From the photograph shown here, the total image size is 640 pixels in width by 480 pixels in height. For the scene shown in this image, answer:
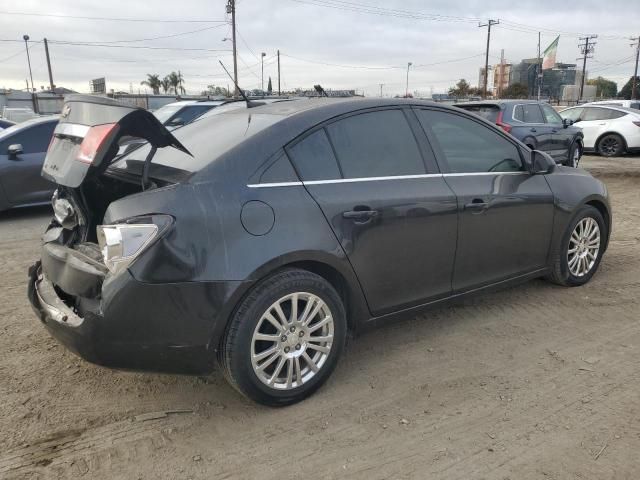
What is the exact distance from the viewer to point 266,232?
2.67 metres

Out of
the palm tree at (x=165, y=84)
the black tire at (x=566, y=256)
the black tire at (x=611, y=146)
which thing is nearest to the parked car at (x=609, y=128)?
the black tire at (x=611, y=146)

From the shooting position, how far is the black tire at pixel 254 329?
2.63m

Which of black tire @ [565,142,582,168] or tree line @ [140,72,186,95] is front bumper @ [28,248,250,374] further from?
tree line @ [140,72,186,95]

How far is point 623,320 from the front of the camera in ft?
12.9

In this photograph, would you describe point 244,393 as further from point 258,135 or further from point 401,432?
point 258,135

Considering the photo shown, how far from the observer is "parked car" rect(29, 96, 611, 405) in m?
2.49

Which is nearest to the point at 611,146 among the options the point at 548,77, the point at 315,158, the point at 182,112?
the point at 182,112

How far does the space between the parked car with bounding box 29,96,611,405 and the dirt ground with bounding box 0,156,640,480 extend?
0.31 meters

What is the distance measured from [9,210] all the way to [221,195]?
276 inches

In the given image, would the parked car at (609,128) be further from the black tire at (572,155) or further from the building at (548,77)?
the building at (548,77)

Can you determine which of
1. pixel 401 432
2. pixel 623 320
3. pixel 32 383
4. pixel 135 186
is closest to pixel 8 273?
pixel 32 383

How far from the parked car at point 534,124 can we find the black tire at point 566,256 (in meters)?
6.54

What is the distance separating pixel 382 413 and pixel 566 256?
2445mm

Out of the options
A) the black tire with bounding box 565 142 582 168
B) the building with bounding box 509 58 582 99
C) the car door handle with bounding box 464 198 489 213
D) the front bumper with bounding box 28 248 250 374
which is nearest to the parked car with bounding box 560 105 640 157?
the black tire with bounding box 565 142 582 168
